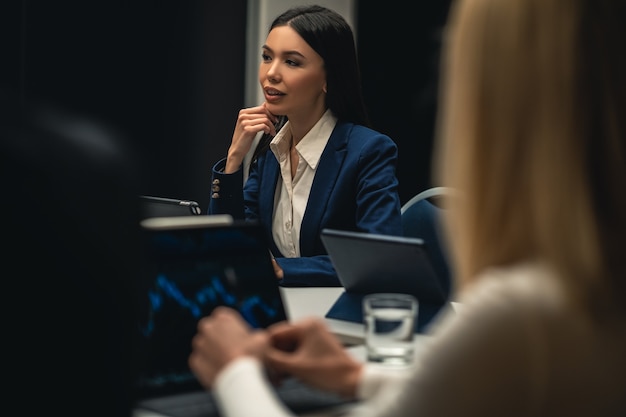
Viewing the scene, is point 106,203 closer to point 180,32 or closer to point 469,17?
point 469,17

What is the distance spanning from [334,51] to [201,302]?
151 cm

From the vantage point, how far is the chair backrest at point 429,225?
2648mm

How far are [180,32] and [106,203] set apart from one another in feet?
14.0

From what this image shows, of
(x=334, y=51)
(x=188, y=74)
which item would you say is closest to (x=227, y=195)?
(x=334, y=51)

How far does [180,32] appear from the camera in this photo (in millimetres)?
4898

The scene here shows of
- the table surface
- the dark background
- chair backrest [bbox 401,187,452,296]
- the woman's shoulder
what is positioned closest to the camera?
the table surface

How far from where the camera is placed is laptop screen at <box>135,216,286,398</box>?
1.55 meters

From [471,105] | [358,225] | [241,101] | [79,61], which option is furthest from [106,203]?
[241,101]

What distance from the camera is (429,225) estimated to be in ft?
8.93

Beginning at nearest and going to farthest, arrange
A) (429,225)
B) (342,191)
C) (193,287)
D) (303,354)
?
(303,354) < (193,287) < (429,225) < (342,191)

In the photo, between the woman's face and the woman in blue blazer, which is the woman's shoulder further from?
the woman's face

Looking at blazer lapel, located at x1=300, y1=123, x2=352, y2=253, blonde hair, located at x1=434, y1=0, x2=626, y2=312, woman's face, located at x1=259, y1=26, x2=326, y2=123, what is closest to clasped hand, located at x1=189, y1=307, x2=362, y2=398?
blonde hair, located at x1=434, y1=0, x2=626, y2=312

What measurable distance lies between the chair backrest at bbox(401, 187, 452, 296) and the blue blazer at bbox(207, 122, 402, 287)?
0.13 feet

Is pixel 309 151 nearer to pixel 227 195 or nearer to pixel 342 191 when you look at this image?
pixel 342 191
